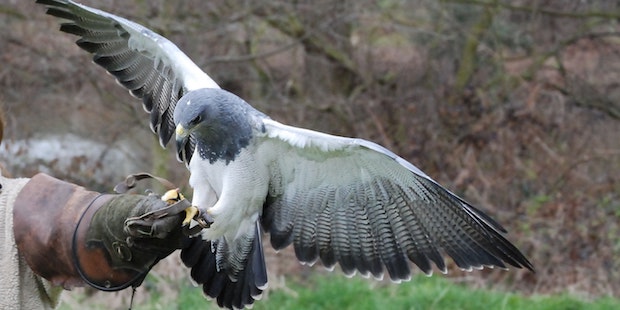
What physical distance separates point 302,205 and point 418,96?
6.65m

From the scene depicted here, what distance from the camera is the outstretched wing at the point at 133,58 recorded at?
4.70m

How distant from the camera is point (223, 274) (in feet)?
14.0

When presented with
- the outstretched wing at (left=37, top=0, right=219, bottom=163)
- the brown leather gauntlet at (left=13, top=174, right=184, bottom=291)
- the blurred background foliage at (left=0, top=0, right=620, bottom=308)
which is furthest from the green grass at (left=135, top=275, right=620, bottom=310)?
the brown leather gauntlet at (left=13, top=174, right=184, bottom=291)

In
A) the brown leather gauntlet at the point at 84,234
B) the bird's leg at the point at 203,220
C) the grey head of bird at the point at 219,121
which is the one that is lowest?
the bird's leg at the point at 203,220

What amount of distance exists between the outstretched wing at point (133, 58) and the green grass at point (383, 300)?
1706 millimetres

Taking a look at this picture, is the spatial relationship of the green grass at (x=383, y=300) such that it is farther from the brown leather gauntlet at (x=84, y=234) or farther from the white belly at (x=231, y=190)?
the brown leather gauntlet at (x=84, y=234)

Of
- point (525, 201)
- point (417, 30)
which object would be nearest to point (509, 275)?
point (525, 201)

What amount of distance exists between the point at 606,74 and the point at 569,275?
3.52 metres

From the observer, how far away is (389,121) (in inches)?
416

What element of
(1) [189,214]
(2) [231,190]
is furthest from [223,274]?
(1) [189,214]

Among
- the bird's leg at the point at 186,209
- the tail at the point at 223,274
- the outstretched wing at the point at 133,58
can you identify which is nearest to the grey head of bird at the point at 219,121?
the tail at the point at 223,274

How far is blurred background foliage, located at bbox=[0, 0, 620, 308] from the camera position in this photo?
350 inches

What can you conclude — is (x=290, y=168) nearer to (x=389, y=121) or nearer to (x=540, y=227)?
(x=540, y=227)

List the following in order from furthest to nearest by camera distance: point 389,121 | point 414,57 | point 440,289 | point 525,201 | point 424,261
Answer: point 414,57 < point 389,121 < point 525,201 < point 440,289 < point 424,261
